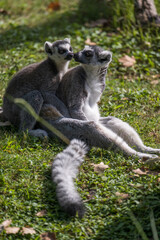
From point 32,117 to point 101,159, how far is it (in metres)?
1.38

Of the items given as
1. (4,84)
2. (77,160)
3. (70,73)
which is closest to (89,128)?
(77,160)

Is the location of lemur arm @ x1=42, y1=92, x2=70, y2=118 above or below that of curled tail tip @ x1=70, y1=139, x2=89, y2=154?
above

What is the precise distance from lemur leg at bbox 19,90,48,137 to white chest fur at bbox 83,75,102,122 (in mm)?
751

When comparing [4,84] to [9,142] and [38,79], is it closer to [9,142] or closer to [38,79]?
[38,79]

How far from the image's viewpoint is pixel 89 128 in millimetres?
5539

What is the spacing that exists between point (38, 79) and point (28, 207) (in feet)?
8.38

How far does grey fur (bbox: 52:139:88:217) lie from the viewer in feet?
13.3

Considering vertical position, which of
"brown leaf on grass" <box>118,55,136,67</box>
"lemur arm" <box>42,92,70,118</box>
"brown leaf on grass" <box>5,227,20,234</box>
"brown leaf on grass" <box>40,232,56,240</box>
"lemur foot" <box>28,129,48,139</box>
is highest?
"brown leaf on grass" <box>118,55,136,67</box>

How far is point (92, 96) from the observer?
619 cm

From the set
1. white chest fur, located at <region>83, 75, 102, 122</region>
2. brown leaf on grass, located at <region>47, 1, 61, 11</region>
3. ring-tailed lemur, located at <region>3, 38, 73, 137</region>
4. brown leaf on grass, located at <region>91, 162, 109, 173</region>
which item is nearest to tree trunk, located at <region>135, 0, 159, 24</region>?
brown leaf on grass, located at <region>47, 1, 61, 11</region>

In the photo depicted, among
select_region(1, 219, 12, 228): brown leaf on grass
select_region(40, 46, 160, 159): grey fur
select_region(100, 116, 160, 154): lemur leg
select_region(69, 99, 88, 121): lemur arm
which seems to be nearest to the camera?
select_region(1, 219, 12, 228): brown leaf on grass

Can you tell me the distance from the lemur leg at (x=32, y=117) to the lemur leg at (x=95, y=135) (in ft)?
1.37

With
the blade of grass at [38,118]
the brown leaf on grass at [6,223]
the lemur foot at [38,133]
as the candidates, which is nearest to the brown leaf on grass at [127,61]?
the blade of grass at [38,118]

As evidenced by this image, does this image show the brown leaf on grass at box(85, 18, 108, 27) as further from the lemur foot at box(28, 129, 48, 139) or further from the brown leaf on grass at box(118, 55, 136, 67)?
the lemur foot at box(28, 129, 48, 139)
